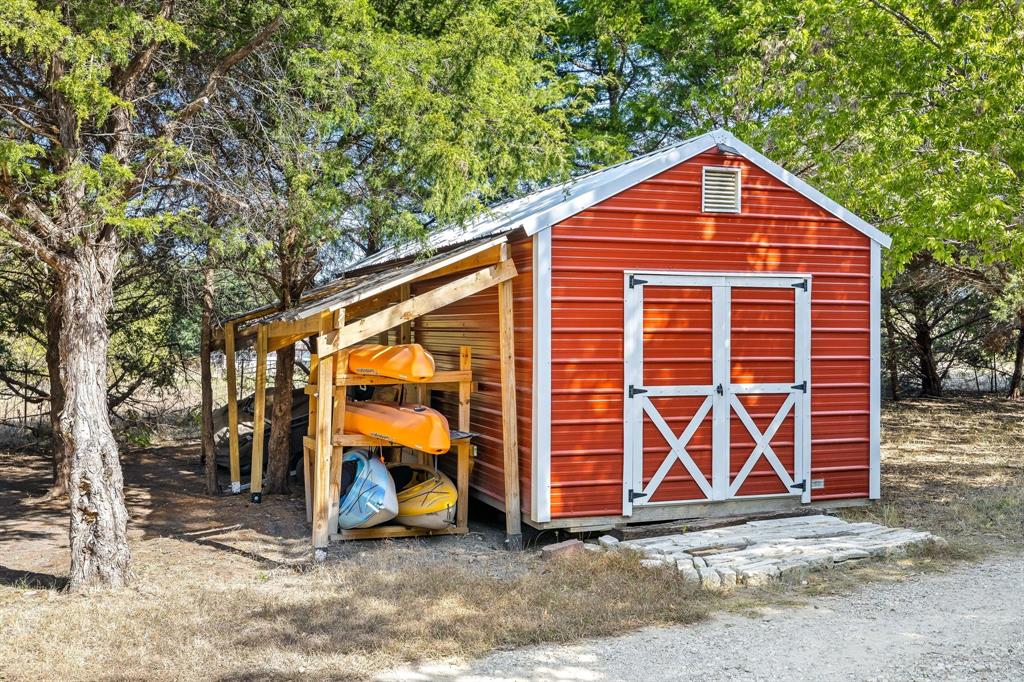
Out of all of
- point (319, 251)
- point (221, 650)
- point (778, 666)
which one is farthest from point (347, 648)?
point (319, 251)

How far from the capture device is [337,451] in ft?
27.6

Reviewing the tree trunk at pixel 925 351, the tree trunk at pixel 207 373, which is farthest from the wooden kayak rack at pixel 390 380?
the tree trunk at pixel 925 351

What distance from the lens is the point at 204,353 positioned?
1205cm

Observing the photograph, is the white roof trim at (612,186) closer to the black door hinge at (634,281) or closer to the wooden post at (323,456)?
the black door hinge at (634,281)

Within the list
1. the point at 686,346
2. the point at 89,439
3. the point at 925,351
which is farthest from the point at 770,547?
the point at 925,351

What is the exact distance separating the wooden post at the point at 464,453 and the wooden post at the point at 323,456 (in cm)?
138

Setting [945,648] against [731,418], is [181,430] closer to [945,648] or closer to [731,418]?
[731,418]

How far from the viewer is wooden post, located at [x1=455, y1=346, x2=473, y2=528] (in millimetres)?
9094

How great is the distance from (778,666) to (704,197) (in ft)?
16.6

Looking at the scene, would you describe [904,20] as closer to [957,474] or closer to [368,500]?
[957,474]

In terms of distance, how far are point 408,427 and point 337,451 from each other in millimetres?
698

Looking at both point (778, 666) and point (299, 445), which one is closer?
point (778, 666)

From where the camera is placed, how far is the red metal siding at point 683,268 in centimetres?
856

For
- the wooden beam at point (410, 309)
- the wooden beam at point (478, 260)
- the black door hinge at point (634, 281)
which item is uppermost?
the wooden beam at point (478, 260)
